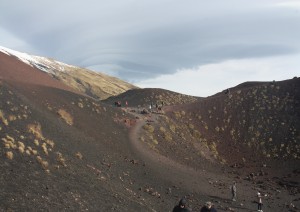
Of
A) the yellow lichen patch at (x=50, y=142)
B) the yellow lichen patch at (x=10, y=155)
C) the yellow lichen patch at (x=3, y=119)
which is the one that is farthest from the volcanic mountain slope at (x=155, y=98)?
the yellow lichen patch at (x=10, y=155)

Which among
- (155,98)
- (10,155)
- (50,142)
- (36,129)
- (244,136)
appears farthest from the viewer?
(155,98)

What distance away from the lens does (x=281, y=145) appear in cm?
6041

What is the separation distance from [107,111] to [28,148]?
26.0 m

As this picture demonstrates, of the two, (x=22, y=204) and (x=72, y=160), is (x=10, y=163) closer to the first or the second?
(x=22, y=204)

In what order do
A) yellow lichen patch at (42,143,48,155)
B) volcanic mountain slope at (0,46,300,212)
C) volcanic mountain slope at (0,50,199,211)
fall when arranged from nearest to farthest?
volcanic mountain slope at (0,50,199,211) < volcanic mountain slope at (0,46,300,212) < yellow lichen patch at (42,143,48,155)

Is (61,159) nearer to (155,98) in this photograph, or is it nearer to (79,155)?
(79,155)

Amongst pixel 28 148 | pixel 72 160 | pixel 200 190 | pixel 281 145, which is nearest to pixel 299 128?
pixel 281 145

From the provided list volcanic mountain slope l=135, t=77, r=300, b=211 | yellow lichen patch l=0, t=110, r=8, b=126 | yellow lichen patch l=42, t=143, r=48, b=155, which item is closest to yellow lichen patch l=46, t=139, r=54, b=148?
yellow lichen patch l=42, t=143, r=48, b=155

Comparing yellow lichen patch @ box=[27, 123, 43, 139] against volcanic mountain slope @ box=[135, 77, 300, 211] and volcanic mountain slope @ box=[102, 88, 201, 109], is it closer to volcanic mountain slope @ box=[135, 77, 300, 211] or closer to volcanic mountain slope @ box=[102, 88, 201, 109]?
volcanic mountain slope @ box=[135, 77, 300, 211]

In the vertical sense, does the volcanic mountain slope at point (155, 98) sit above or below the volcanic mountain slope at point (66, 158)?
above

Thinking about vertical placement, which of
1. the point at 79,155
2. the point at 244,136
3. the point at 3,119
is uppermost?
the point at 244,136

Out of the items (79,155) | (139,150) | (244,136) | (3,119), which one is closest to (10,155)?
(3,119)

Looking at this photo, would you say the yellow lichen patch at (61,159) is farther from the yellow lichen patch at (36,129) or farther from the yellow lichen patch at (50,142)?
the yellow lichen patch at (36,129)

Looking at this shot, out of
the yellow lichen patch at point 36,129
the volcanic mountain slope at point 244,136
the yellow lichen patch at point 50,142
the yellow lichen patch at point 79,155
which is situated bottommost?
the yellow lichen patch at point 79,155
